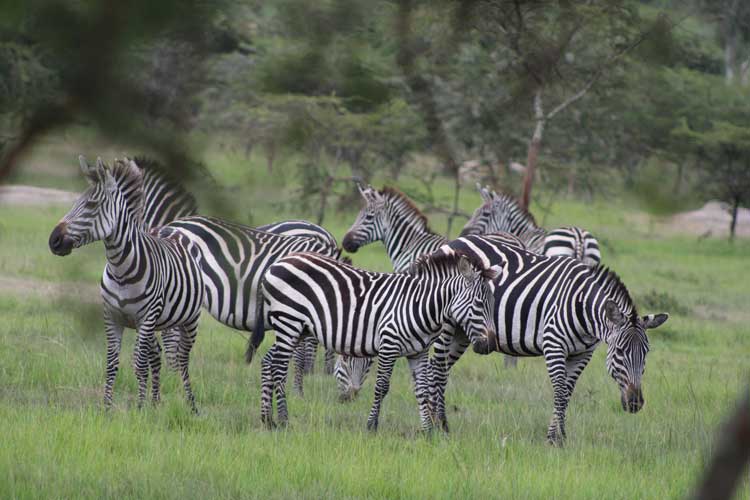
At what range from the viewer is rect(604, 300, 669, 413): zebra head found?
6.52 meters

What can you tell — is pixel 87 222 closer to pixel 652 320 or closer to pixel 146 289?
pixel 146 289

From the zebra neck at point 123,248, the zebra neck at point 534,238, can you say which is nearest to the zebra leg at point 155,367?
the zebra neck at point 123,248

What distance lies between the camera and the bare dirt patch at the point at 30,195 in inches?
62.1

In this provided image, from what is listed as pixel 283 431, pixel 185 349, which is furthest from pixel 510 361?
pixel 283 431

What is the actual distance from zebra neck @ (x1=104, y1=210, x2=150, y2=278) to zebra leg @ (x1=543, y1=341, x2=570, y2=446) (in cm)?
291

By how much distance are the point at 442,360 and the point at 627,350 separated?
4.43ft

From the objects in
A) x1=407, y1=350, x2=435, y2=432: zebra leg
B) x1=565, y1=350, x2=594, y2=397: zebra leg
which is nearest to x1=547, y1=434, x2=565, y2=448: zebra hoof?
x1=565, y1=350, x2=594, y2=397: zebra leg

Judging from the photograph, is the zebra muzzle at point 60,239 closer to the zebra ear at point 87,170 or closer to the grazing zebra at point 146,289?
the grazing zebra at point 146,289

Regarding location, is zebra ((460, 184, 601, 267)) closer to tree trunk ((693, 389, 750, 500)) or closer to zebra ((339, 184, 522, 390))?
zebra ((339, 184, 522, 390))

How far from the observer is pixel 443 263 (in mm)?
6918

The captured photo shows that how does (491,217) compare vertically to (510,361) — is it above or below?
above

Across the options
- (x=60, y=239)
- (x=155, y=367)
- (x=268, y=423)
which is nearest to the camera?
(x=60, y=239)

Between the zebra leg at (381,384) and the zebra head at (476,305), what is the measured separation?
1.74ft

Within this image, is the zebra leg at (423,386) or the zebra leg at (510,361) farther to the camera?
the zebra leg at (510,361)
